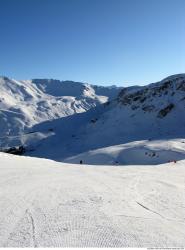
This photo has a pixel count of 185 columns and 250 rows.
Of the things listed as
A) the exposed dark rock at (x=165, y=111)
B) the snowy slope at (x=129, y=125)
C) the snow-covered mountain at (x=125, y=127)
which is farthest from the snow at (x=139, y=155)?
the exposed dark rock at (x=165, y=111)

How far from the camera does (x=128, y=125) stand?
68.9 meters

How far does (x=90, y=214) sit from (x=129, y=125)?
6130cm

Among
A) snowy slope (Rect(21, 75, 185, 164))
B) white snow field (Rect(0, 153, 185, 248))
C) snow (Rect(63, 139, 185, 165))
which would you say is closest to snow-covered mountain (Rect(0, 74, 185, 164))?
snowy slope (Rect(21, 75, 185, 164))

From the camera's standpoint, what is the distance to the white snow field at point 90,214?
21.3ft

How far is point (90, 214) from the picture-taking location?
316 inches

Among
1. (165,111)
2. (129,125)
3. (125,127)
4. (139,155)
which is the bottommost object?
(139,155)

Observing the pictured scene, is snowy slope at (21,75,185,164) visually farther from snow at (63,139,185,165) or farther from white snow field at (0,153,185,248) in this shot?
white snow field at (0,153,185,248)

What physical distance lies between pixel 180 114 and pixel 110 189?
57853 millimetres

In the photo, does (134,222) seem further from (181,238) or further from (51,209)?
(51,209)

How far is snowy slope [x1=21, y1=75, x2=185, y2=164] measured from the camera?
61250 mm

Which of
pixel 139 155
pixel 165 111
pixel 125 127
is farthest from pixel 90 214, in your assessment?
pixel 165 111

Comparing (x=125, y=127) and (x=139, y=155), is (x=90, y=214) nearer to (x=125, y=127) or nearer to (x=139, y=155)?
(x=139, y=155)

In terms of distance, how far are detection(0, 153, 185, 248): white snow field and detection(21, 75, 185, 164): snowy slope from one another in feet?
144

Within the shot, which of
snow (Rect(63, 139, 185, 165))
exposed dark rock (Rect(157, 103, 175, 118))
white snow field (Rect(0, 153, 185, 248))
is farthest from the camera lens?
exposed dark rock (Rect(157, 103, 175, 118))
